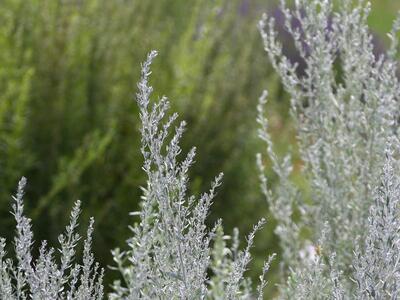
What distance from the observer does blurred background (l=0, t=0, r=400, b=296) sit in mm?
3975

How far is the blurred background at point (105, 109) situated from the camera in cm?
397

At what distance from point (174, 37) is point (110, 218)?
4.77ft

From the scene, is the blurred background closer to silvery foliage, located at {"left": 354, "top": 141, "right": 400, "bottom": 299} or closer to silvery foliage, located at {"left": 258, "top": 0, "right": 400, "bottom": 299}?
silvery foliage, located at {"left": 258, "top": 0, "right": 400, "bottom": 299}

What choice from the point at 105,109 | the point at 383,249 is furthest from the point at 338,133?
the point at 105,109

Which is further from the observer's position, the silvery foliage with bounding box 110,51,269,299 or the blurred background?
the blurred background

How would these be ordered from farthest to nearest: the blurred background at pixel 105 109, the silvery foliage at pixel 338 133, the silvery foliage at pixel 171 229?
the blurred background at pixel 105 109
the silvery foliage at pixel 338 133
the silvery foliage at pixel 171 229

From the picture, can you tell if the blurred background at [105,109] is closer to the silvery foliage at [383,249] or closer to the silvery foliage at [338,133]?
the silvery foliage at [338,133]

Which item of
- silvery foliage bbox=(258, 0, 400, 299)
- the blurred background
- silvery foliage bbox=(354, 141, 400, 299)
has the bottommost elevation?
silvery foliage bbox=(354, 141, 400, 299)

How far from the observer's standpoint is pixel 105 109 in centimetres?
428

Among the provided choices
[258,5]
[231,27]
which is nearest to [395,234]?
[231,27]

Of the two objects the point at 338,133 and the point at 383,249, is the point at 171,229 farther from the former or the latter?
the point at 338,133

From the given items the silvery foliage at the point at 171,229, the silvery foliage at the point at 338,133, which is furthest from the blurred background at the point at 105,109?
the silvery foliage at the point at 171,229

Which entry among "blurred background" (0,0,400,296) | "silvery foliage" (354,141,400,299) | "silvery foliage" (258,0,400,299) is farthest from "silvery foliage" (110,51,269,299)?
"blurred background" (0,0,400,296)

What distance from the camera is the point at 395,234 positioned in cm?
181
